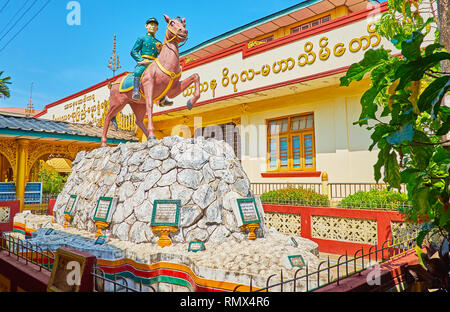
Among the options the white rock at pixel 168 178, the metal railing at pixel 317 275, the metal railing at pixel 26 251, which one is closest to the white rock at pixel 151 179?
the white rock at pixel 168 178

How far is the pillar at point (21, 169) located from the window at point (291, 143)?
456 inches

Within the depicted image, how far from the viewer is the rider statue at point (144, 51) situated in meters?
9.87

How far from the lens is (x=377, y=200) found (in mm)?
8695

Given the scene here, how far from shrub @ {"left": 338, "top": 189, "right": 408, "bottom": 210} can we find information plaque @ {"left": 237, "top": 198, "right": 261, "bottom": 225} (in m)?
3.23

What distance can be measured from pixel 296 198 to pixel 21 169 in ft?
41.5

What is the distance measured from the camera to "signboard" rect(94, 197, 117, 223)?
27.1 feet

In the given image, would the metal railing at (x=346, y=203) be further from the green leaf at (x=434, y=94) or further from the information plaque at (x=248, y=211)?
the green leaf at (x=434, y=94)

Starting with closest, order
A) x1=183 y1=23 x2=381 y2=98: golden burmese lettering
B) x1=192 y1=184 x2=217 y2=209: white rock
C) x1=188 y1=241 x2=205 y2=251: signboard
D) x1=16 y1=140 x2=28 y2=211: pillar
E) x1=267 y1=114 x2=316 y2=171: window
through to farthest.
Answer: x1=188 y1=241 x2=205 y2=251: signboard < x1=192 y1=184 x2=217 y2=209: white rock < x1=183 y1=23 x2=381 y2=98: golden burmese lettering < x1=267 y1=114 x2=316 y2=171: window < x1=16 y1=140 x2=28 y2=211: pillar

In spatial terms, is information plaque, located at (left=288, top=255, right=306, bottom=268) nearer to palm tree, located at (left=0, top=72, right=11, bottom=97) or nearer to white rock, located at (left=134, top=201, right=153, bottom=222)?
white rock, located at (left=134, top=201, right=153, bottom=222)

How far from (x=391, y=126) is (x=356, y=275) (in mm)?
2952

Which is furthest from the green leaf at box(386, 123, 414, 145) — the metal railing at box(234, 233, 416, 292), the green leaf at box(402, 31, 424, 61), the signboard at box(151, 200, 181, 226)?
A: the signboard at box(151, 200, 181, 226)

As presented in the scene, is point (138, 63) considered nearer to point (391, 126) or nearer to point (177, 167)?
point (177, 167)
